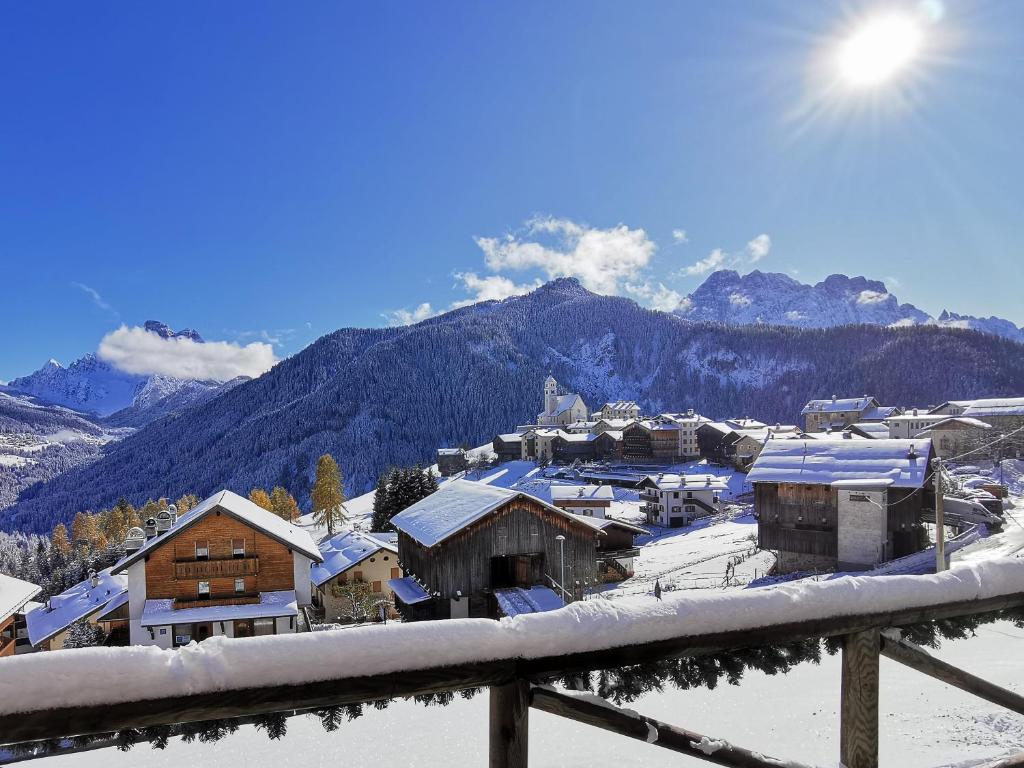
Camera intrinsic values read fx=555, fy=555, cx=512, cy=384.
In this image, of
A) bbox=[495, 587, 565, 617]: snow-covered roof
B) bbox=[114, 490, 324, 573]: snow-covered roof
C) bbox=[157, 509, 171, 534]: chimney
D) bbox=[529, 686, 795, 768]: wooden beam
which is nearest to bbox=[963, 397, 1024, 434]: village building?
bbox=[495, 587, 565, 617]: snow-covered roof

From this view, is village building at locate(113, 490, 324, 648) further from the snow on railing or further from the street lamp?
the snow on railing

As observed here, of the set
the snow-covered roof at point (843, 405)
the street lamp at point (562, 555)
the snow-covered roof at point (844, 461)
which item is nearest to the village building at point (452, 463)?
the snow-covered roof at point (843, 405)

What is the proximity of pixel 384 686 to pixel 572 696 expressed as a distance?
2.24 feet

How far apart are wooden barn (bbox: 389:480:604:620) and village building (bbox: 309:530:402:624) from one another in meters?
11.0

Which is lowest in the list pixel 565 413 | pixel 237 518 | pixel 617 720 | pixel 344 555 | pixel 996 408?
pixel 344 555

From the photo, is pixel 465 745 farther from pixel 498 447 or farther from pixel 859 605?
pixel 498 447

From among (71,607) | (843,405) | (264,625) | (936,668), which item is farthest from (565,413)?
(936,668)

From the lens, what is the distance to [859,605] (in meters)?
2.46

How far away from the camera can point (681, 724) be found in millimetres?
5785

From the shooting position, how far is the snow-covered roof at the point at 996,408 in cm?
6856

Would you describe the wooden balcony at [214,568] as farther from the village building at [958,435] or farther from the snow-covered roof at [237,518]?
the village building at [958,435]

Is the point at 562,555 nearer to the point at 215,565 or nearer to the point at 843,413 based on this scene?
the point at 215,565

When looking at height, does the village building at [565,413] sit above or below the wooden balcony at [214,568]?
above

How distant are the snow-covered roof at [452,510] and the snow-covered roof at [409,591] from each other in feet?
7.17
